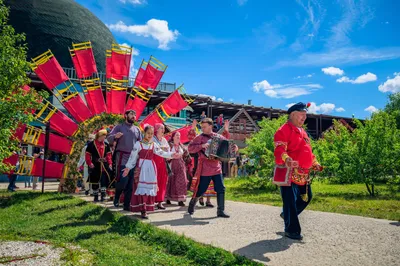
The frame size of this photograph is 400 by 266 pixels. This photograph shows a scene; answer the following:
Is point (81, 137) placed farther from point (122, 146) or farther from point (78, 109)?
point (122, 146)

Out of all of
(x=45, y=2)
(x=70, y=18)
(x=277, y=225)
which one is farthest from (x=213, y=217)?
(x=45, y=2)

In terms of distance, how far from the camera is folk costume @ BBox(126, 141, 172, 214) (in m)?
6.21

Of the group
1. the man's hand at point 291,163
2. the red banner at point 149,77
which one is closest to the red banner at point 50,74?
the red banner at point 149,77

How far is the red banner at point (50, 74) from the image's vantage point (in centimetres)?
962

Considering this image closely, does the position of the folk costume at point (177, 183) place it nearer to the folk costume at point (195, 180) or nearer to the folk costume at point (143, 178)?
the folk costume at point (195, 180)

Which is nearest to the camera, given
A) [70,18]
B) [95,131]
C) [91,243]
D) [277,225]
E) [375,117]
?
[91,243]

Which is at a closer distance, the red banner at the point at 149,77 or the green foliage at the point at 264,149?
the red banner at the point at 149,77

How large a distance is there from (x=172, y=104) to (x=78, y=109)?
2883mm

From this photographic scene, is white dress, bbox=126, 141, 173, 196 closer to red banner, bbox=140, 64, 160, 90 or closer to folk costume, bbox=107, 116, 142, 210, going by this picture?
folk costume, bbox=107, 116, 142, 210

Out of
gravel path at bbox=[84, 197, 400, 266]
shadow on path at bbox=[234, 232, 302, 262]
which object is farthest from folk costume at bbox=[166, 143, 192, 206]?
shadow on path at bbox=[234, 232, 302, 262]

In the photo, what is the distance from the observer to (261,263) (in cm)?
334

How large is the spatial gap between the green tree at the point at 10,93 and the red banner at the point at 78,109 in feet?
7.52

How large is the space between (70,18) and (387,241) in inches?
1324

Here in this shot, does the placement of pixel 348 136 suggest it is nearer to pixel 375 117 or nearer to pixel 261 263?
pixel 375 117
